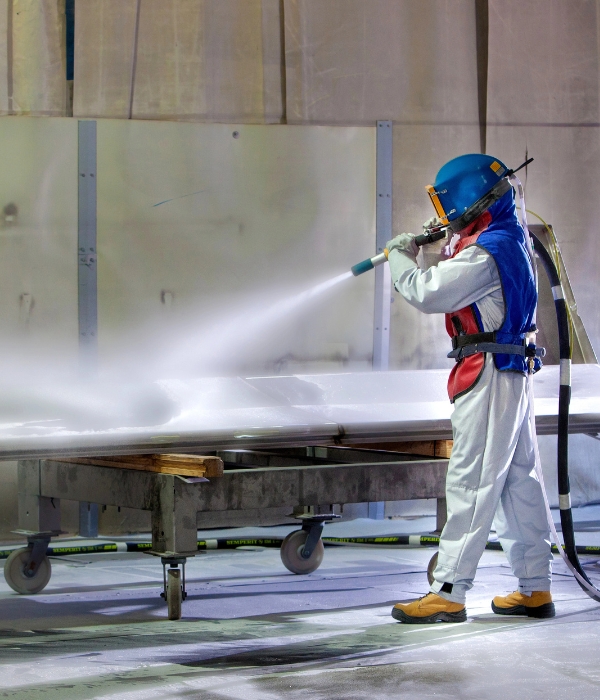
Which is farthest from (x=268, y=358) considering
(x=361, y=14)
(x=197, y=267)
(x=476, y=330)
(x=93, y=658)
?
(x=93, y=658)

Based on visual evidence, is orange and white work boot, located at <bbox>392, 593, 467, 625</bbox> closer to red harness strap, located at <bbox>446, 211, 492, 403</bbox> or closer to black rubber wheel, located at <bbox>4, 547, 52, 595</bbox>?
red harness strap, located at <bbox>446, 211, 492, 403</bbox>

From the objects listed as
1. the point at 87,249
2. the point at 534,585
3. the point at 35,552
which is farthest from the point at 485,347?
the point at 87,249

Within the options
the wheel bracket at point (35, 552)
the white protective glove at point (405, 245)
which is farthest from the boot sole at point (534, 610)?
the wheel bracket at point (35, 552)

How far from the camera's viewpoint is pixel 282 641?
2.96 meters

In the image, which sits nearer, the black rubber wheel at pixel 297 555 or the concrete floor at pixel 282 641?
the concrete floor at pixel 282 641

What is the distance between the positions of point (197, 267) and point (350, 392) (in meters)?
1.48

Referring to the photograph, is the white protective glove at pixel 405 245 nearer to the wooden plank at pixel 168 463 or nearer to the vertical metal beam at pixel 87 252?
the wooden plank at pixel 168 463

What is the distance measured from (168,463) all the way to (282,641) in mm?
631

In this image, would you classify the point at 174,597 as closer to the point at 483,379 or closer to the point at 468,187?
the point at 483,379

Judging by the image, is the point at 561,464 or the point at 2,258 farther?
the point at 2,258

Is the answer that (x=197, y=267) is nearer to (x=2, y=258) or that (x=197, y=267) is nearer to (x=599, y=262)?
(x=2, y=258)

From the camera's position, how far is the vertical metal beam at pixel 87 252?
5.05m

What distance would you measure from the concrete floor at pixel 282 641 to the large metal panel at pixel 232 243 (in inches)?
54.0

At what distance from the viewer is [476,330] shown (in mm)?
3160
